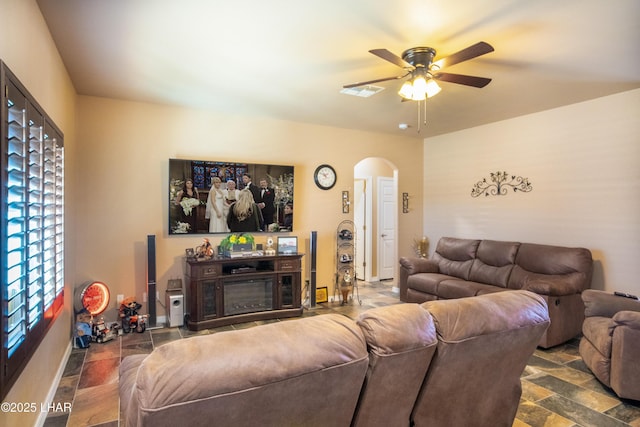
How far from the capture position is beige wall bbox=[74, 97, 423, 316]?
13.3ft

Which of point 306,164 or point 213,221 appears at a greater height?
point 306,164

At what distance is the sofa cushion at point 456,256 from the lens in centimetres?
502

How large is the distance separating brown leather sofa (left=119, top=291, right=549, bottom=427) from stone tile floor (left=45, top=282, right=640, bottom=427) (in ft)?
2.62

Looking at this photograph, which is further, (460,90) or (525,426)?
(460,90)

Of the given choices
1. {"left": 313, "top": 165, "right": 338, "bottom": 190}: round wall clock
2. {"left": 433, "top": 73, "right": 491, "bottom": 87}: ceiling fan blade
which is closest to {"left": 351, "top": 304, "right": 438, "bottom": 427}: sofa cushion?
{"left": 433, "top": 73, "right": 491, "bottom": 87}: ceiling fan blade

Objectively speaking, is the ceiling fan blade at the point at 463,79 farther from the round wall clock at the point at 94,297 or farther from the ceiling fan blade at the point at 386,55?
the round wall clock at the point at 94,297

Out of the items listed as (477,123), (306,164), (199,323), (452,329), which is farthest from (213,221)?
(477,123)

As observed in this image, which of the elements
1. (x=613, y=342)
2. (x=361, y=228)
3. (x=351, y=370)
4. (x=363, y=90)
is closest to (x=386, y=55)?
(x=363, y=90)

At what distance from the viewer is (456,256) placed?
5230 mm

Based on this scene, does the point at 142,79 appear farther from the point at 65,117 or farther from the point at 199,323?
the point at 199,323

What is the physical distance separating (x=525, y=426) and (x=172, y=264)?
3.87 m

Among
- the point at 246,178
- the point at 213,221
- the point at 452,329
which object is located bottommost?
the point at 452,329

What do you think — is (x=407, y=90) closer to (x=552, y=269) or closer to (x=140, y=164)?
(x=552, y=269)

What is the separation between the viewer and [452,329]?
1.54 meters
